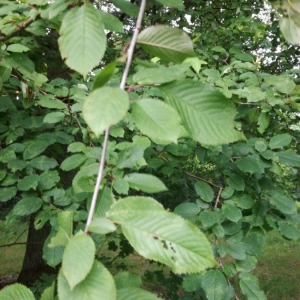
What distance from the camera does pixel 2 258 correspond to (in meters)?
7.66

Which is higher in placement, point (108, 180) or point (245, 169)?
point (108, 180)

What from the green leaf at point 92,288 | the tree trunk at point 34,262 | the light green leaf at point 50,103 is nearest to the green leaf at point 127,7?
the green leaf at point 92,288

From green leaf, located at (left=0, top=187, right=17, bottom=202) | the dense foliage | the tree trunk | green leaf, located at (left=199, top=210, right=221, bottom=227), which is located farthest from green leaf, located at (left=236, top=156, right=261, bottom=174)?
the tree trunk

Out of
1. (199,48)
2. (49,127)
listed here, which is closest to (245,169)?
(49,127)

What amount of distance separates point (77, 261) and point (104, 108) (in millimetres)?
185

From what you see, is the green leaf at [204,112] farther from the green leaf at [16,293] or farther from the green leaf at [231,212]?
the green leaf at [231,212]

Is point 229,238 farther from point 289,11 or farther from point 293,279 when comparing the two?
point 293,279

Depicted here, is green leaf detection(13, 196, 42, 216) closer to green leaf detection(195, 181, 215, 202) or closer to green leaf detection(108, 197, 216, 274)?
green leaf detection(195, 181, 215, 202)

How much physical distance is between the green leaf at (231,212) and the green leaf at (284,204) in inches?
8.1

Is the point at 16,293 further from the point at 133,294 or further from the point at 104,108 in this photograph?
the point at 104,108

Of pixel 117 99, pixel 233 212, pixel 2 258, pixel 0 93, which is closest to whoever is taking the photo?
pixel 117 99

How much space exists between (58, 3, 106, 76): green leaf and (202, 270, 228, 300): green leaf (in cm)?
118

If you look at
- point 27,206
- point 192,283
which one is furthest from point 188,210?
point 27,206

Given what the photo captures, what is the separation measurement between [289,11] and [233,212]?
1139 millimetres
